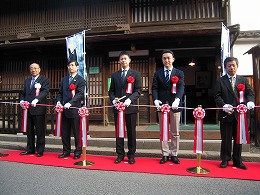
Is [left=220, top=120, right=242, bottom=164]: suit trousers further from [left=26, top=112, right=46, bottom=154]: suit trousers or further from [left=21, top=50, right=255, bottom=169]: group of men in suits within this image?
[left=26, top=112, right=46, bottom=154]: suit trousers

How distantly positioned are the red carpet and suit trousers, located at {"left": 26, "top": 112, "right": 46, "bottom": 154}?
22 centimetres

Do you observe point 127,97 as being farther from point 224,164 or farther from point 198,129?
point 224,164

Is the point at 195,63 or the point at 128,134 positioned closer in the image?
the point at 128,134

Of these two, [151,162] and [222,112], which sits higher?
[222,112]

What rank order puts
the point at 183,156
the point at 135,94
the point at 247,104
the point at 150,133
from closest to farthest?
the point at 247,104
the point at 135,94
the point at 183,156
the point at 150,133

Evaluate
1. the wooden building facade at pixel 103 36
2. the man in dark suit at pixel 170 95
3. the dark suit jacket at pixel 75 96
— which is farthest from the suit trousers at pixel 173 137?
the wooden building facade at pixel 103 36

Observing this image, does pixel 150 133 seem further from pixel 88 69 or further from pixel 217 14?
pixel 217 14

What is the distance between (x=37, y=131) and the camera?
214 inches

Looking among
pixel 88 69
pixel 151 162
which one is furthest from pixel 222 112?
pixel 88 69

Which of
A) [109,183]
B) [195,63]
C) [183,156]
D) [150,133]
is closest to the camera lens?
[109,183]

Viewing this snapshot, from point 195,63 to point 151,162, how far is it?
767 centimetres

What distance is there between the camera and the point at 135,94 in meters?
4.79

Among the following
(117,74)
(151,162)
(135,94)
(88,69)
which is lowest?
(151,162)

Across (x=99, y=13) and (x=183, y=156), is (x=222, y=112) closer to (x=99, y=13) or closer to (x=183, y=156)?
(x=183, y=156)
